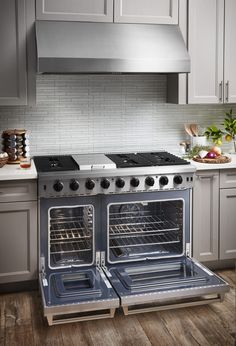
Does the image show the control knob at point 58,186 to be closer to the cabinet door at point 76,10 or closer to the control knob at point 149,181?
the control knob at point 149,181

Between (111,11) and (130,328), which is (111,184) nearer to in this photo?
(130,328)

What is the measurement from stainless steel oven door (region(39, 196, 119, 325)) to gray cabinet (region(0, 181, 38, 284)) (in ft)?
0.24

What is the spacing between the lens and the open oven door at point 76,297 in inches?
129

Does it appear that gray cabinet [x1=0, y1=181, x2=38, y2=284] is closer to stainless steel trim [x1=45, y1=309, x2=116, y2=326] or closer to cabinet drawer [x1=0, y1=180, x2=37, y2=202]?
cabinet drawer [x1=0, y1=180, x2=37, y2=202]

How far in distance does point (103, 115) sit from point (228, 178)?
46.6 inches

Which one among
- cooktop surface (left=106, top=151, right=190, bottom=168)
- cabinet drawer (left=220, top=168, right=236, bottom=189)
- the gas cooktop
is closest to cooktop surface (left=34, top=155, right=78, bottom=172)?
the gas cooktop

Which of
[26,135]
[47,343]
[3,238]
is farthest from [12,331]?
[26,135]

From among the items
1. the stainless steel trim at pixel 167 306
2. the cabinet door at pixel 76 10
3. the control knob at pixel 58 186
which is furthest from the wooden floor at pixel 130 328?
the cabinet door at pixel 76 10

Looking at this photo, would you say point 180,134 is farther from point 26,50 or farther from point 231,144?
point 26,50

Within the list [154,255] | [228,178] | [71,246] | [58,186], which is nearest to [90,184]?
[58,186]

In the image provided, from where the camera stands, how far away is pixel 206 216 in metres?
4.14

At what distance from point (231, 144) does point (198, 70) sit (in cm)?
91

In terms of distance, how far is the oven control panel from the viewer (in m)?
3.68

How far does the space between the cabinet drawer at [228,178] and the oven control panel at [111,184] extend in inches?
11.4
